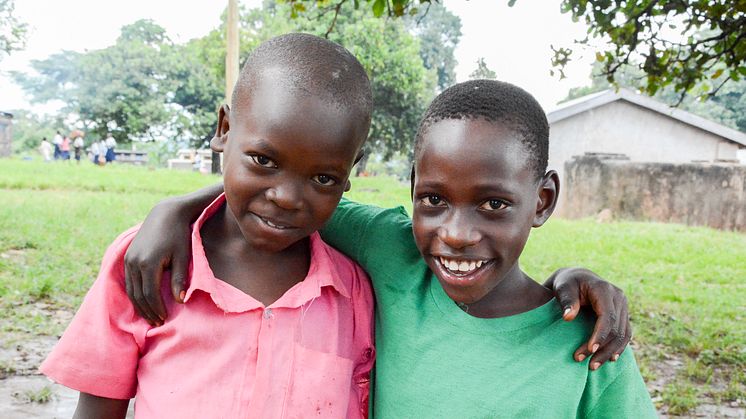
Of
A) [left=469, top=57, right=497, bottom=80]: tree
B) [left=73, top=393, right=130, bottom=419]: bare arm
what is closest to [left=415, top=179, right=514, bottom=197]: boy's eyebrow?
[left=469, top=57, right=497, bottom=80]: tree

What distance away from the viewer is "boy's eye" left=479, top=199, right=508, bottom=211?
4.71ft

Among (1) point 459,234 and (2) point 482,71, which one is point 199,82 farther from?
(1) point 459,234

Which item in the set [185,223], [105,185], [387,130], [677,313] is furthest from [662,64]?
[387,130]

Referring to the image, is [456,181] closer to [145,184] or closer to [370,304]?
[370,304]

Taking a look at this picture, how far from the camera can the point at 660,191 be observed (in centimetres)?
1252

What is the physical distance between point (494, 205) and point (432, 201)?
0.14 meters

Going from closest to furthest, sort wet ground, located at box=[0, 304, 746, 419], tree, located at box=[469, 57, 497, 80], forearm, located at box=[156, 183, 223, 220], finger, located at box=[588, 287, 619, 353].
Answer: finger, located at box=[588, 287, 619, 353], forearm, located at box=[156, 183, 223, 220], tree, located at box=[469, 57, 497, 80], wet ground, located at box=[0, 304, 746, 419]

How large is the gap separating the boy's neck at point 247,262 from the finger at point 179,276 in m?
0.06

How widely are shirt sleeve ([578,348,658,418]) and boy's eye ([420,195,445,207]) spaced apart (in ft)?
1.59

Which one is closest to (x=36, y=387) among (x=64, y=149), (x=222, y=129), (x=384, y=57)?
(x=222, y=129)

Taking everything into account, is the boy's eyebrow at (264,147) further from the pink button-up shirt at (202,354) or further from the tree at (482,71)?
the tree at (482,71)

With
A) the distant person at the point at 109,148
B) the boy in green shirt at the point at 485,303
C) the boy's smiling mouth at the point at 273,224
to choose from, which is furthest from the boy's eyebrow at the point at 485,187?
the distant person at the point at 109,148

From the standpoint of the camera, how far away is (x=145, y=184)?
43.5ft

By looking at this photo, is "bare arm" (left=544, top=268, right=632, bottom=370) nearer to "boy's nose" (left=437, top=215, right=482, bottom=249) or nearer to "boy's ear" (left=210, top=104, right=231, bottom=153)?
"boy's nose" (left=437, top=215, right=482, bottom=249)
